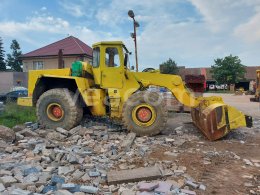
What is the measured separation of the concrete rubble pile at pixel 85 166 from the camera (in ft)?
15.1


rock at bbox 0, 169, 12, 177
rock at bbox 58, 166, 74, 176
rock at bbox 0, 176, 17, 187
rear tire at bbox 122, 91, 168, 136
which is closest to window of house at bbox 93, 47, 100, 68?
rear tire at bbox 122, 91, 168, 136

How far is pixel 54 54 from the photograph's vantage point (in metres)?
32.0

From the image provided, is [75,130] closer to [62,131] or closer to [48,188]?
[62,131]

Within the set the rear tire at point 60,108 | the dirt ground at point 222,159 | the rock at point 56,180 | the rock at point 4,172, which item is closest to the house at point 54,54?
the rear tire at point 60,108

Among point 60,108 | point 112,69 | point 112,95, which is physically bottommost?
point 60,108

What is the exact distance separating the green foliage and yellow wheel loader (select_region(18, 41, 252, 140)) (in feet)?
150

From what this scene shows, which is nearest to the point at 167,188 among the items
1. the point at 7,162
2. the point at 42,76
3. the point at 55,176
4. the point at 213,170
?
the point at 213,170

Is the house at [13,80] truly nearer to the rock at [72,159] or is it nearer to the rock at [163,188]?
the rock at [72,159]

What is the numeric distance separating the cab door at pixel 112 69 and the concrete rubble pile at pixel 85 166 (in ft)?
4.81

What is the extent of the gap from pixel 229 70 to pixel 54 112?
156ft

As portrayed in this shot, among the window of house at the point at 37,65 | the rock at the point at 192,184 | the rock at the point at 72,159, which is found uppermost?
the window of house at the point at 37,65

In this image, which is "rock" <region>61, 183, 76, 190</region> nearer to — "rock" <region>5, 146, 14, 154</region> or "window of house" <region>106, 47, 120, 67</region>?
"rock" <region>5, 146, 14, 154</region>

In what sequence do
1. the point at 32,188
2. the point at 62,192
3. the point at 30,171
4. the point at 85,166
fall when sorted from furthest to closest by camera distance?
the point at 85,166
the point at 30,171
the point at 32,188
the point at 62,192

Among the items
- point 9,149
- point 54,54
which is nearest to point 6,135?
point 9,149
